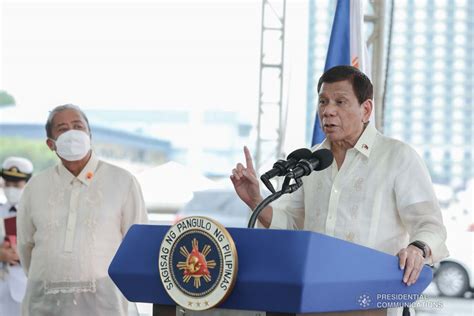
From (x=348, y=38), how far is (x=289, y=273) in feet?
8.28

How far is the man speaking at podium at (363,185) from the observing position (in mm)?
2477

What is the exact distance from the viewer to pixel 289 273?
1919 mm

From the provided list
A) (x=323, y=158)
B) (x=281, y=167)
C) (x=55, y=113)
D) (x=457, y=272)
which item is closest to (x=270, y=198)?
(x=281, y=167)

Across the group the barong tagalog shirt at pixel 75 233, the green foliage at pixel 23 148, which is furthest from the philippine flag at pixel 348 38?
the green foliage at pixel 23 148

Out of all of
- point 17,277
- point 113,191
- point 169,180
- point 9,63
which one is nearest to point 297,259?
point 113,191

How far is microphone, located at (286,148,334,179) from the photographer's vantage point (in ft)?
7.31

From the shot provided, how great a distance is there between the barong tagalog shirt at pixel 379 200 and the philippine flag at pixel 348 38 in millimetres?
1623

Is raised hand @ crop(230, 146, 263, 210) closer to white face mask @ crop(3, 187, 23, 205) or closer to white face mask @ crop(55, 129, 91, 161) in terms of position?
white face mask @ crop(55, 129, 91, 161)

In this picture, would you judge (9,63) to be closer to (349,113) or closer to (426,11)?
(426,11)

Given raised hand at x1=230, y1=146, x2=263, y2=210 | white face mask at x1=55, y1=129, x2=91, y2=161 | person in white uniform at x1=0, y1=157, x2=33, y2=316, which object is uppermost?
raised hand at x1=230, y1=146, x2=263, y2=210

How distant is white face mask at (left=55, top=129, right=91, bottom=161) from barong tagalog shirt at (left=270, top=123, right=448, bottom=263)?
1451mm

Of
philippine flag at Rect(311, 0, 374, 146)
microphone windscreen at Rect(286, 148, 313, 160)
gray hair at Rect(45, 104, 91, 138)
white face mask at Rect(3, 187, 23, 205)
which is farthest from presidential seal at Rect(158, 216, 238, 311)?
white face mask at Rect(3, 187, 23, 205)

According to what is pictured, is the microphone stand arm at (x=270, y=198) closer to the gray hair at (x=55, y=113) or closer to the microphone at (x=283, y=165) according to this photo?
the microphone at (x=283, y=165)

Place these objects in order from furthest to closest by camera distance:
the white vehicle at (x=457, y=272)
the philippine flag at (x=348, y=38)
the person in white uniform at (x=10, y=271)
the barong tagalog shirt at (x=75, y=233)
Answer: the white vehicle at (x=457, y=272) < the person in white uniform at (x=10, y=271) < the philippine flag at (x=348, y=38) < the barong tagalog shirt at (x=75, y=233)
